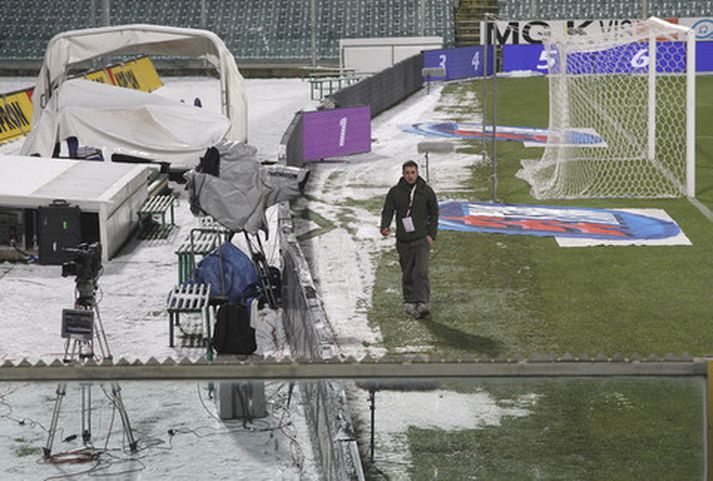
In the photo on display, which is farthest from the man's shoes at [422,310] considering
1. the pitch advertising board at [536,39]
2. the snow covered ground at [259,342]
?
the pitch advertising board at [536,39]

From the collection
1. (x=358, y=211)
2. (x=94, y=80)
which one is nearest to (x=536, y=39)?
(x=94, y=80)

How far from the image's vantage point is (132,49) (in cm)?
2720

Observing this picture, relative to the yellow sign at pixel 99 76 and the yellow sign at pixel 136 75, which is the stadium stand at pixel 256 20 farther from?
the yellow sign at pixel 99 76

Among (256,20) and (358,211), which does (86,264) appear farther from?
(256,20)

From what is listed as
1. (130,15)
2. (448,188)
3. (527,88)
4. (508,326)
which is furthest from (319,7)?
(508,326)

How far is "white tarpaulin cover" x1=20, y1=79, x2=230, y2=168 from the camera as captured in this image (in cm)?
2533

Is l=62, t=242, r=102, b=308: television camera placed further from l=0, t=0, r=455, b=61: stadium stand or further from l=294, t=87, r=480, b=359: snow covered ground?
l=0, t=0, r=455, b=61: stadium stand

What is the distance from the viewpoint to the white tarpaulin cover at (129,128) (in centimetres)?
2533

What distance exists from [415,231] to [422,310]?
34.3 inches

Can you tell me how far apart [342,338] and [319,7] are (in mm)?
45148

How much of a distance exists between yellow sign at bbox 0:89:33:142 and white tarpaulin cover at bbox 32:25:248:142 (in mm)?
5691

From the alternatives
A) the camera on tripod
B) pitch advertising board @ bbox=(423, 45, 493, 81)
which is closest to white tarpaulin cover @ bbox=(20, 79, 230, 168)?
the camera on tripod

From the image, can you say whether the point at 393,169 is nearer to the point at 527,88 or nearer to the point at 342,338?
the point at 342,338

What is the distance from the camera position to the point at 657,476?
4992mm
